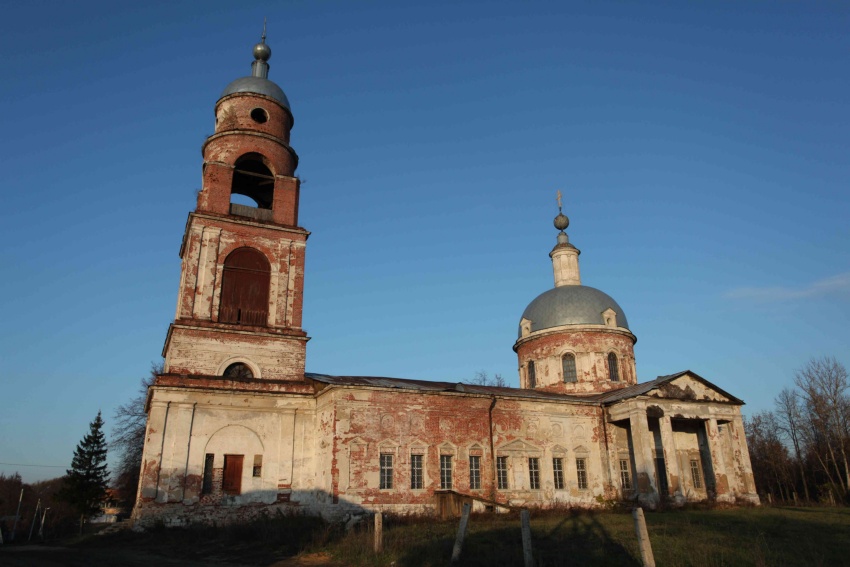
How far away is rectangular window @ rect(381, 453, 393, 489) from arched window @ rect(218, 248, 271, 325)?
23.0ft

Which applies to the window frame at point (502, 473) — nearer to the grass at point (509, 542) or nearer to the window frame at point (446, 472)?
the window frame at point (446, 472)

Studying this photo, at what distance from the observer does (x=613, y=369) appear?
31.5 metres

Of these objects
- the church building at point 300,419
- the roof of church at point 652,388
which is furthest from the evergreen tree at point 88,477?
the roof of church at point 652,388

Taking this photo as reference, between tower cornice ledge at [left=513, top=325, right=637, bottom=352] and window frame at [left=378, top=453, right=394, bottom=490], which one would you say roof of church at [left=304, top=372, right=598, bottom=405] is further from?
tower cornice ledge at [left=513, top=325, right=637, bottom=352]

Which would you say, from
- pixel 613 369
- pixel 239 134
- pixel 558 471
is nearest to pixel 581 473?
pixel 558 471

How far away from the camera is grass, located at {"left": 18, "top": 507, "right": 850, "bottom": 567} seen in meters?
10.9

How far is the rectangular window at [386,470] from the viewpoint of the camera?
68.4ft

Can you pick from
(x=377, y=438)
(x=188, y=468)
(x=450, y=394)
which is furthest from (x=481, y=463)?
(x=188, y=468)

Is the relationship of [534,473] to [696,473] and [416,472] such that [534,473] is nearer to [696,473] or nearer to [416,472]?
[416,472]

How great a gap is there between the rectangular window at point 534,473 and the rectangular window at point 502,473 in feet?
3.85

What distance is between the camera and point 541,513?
20.9m

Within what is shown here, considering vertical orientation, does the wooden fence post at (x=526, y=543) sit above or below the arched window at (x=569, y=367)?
below

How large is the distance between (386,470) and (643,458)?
1070cm

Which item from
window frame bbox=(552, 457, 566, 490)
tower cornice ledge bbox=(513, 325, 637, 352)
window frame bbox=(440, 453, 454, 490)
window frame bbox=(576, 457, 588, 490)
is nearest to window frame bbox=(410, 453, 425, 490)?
window frame bbox=(440, 453, 454, 490)
